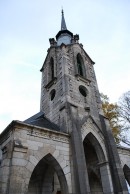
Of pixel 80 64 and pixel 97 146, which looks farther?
pixel 80 64

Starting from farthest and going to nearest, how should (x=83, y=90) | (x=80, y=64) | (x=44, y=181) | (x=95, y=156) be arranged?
(x=80, y=64) < (x=83, y=90) < (x=95, y=156) < (x=44, y=181)

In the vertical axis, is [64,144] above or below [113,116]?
below

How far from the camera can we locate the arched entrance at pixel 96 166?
30.2ft

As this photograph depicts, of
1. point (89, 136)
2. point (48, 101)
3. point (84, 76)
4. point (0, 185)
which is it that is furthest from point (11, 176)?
point (84, 76)

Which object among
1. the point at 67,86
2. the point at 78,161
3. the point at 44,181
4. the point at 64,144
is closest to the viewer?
the point at 78,161

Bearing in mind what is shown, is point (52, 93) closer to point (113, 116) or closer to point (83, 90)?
point (83, 90)

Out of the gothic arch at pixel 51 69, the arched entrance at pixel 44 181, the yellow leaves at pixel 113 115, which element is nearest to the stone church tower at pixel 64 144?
the arched entrance at pixel 44 181

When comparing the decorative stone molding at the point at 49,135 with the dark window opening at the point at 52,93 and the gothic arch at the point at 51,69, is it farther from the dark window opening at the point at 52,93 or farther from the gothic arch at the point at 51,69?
the gothic arch at the point at 51,69

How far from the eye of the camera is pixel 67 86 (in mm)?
11492

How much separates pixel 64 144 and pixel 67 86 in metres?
4.16

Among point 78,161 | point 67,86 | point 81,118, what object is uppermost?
point 67,86

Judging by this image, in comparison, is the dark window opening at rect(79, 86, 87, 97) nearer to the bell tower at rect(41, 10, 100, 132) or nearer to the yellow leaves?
the bell tower at rect(41, 10, 100, 132)

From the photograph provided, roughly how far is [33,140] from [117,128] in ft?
33.1

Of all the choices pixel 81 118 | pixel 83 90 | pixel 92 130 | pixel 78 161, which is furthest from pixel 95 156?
pixel 83 90
